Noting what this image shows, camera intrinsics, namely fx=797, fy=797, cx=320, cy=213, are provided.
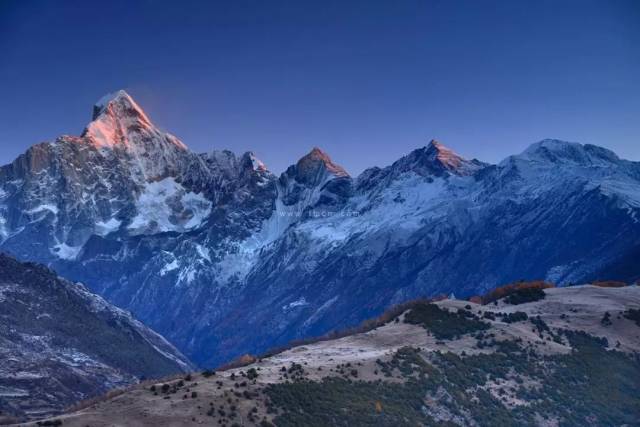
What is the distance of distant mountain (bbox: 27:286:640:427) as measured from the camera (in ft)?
344

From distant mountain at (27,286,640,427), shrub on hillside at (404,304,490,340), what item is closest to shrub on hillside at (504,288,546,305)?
distant mountain at (27,286,640,427)

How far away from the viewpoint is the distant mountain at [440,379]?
105m

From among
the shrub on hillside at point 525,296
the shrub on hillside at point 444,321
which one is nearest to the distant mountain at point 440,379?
the shrub on hillside at point 444,321

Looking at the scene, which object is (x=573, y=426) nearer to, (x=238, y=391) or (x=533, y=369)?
(x=533, y=369)

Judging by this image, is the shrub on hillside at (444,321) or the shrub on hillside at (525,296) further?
the shrub on hillside at (525,296)

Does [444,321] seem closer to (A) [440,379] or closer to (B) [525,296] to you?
(A) [440,379]

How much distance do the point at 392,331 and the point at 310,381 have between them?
44.1 m

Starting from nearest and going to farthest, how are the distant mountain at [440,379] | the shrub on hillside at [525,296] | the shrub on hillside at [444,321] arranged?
the distant mountain at [440,379] < the shrub on hillside at [444,321] < the shrub on hillside at [525,296]

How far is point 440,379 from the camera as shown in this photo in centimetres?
13062

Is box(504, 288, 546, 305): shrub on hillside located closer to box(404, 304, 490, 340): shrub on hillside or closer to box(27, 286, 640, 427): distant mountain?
box(27, 286, 640, 427): distant mountain

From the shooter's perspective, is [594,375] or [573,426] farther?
[594,375]

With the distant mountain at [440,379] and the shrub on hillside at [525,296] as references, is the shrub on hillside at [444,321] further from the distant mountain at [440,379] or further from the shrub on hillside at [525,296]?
the shrub on hillside at [525,296]

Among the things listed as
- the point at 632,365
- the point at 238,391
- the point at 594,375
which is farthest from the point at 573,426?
the point at 238,391

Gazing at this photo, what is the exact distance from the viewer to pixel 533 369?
139000 millimetres
